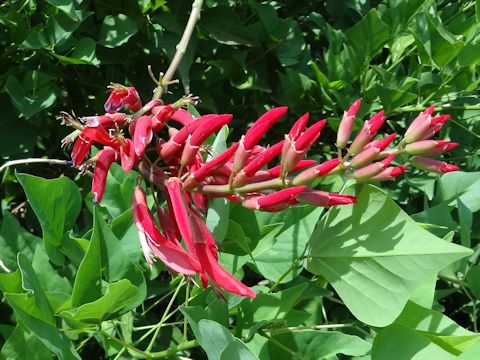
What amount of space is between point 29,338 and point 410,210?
809mm

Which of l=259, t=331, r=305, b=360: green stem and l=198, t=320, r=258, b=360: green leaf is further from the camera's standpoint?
l=259, t=331, r=305, b=360: green stem

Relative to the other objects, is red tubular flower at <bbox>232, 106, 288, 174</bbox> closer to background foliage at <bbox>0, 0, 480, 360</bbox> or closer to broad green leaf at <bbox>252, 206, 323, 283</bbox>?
background foliage at <bbox>0, 0, 480, 360</bbox>

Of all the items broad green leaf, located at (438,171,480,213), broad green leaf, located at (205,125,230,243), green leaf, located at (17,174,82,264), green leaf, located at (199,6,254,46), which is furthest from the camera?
green leaf, located at (199,6,254,46)

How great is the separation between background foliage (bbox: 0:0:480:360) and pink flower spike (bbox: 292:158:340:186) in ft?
0.31

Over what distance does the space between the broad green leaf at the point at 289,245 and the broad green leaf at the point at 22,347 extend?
33 cm

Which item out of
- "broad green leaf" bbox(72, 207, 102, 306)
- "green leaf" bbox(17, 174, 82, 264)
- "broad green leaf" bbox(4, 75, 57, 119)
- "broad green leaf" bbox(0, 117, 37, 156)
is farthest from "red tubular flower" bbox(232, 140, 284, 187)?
"broad green leaf" bbox(0, 117, 37, 156)

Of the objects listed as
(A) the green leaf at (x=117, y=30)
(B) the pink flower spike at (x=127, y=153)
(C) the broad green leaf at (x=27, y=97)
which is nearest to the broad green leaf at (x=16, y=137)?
(C) the broad green leaf at (x=27, y=97)

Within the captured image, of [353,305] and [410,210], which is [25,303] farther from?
[410,210]

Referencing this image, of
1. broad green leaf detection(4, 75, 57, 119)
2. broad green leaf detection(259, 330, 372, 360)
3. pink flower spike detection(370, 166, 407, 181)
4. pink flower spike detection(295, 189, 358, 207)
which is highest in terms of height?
pink flower spike detection(370, 166, 407, 181)

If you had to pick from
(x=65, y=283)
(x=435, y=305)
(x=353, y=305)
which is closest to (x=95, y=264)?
(x=65, y=283)

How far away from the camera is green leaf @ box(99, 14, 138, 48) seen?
1220 millimetres

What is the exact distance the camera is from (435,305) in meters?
1.03

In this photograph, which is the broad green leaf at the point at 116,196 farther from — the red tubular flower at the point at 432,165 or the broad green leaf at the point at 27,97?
the red tubular flower at the point at 432,165

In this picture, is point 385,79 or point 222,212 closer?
point 222,212
